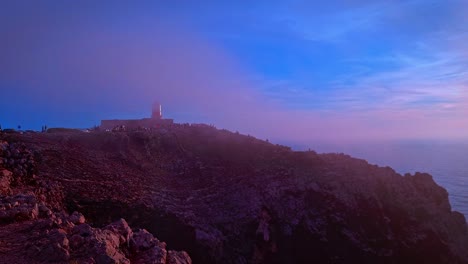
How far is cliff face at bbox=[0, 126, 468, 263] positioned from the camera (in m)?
25.2

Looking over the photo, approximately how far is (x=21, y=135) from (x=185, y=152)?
13.0 metres

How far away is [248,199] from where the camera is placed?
29.6 meters

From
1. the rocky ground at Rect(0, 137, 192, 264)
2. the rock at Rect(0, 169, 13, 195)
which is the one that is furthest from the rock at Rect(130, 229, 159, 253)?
the rock at Rect(0, 169, 13, 195)

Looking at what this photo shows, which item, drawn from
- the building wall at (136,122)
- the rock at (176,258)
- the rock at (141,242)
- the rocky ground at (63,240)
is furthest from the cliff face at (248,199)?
the building wall at (136,122)

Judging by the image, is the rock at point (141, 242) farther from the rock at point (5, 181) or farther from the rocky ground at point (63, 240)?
the rock at point (5, 181)

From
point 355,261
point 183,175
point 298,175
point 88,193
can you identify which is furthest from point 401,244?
point 88,193

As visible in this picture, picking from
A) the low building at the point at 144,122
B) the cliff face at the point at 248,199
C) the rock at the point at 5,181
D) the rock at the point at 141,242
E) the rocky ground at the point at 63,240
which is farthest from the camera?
the low building at the point at 144,122

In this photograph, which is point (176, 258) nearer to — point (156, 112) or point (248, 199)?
point (248, 199)

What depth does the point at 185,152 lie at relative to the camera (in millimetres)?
35375

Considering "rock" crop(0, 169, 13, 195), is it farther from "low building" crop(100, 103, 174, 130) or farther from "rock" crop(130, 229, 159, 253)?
"low building" crop(100, 103, 174, 130)

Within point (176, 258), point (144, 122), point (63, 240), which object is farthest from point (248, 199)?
point (144, 122)

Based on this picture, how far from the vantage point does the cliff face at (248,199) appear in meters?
25.2

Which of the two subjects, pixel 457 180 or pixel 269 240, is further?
pixel 457 180

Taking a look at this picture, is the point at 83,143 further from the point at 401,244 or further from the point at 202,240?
the point at 401,244
